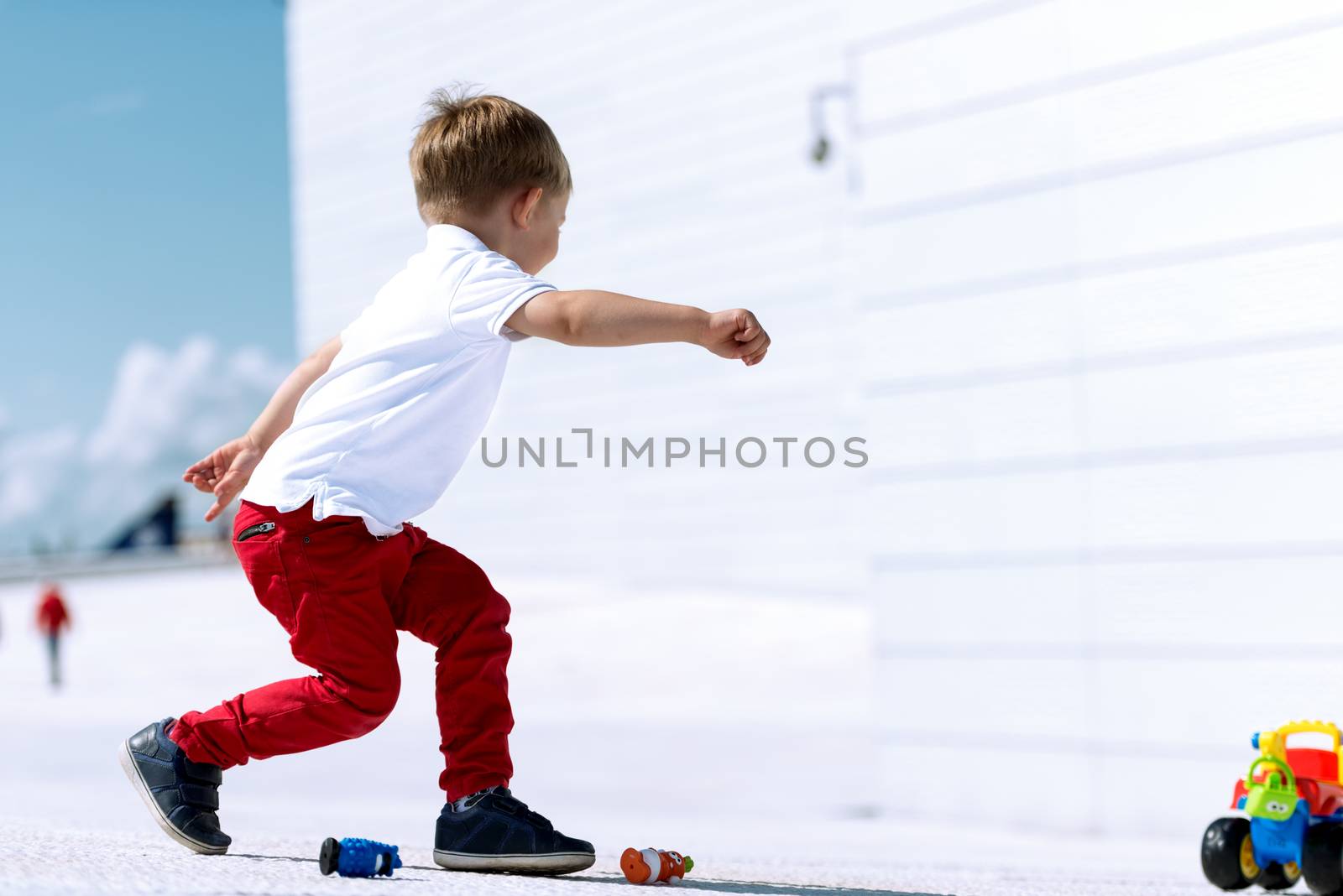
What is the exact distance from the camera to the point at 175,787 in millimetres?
2408

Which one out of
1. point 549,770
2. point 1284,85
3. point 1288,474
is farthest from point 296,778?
point 1284,85

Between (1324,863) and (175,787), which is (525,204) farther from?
(1324,863)

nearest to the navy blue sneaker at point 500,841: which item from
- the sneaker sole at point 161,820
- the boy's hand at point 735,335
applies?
the sneaker sole at point 161,820

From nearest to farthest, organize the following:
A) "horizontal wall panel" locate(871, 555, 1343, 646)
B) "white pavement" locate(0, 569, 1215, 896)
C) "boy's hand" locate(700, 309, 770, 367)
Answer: "boy's hand" locate(700, 309, 770, 367), "white pavement" locate(0, 569, 1215, 896), "horizontal wall panel" locate(871, 555, 1343, 646)

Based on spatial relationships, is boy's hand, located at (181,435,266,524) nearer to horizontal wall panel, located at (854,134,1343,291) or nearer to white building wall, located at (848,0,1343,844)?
white building wall, located at (848,0,1343,844)

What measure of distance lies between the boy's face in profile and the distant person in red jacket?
1271cm

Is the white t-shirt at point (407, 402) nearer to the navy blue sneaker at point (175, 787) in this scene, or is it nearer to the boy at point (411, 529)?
the boy at point (411, 529)

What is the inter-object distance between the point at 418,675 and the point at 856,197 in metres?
8.39

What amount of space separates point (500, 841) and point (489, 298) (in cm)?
96

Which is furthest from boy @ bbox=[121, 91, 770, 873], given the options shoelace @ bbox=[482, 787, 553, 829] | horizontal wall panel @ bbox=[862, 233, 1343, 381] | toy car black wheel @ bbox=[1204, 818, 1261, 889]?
horizontal wall panel @ bbox=[862, 233, 1343, 381]

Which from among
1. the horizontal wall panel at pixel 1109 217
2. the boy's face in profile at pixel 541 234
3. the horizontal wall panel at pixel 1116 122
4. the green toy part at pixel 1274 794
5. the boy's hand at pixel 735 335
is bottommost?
the green toy part at pixel 1274 794

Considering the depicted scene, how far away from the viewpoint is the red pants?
236 cm

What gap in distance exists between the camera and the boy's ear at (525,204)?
2.46m

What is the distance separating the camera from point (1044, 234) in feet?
17.8
